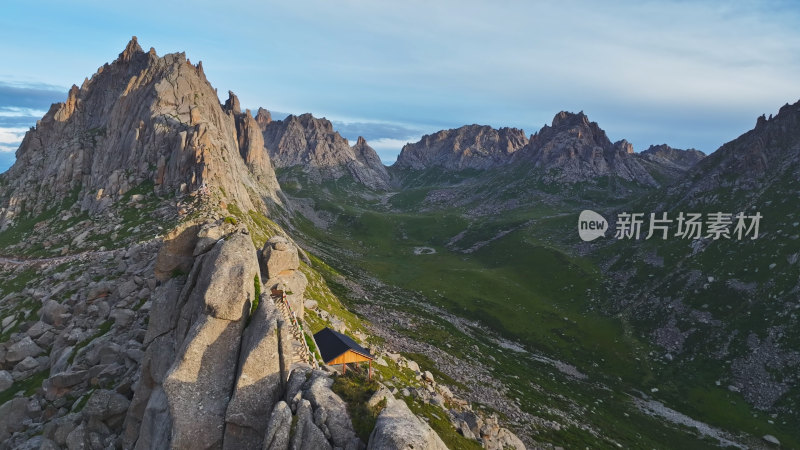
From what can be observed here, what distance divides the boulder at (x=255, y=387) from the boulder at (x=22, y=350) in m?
36.0

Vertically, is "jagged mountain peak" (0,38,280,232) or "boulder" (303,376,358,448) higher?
"jagged mountain peak" (0,38,280,232)

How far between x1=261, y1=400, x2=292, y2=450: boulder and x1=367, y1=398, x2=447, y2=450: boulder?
177 inches

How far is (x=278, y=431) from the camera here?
20.3 m

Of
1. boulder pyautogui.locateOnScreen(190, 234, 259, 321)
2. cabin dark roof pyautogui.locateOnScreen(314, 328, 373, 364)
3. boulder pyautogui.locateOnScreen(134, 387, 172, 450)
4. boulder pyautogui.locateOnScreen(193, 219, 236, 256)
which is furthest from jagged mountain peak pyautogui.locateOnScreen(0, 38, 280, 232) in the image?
boulder pyautogui.locateOnScreen(134, 387, 172, 450)

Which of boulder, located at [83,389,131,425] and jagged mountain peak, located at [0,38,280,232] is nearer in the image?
boulder, located at [83,389,131,425]

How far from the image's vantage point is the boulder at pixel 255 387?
73.9 ft

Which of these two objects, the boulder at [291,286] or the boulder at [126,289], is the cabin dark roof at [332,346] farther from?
the boulder at [126,289]

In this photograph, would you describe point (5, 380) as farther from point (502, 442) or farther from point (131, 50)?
point (131, 50)

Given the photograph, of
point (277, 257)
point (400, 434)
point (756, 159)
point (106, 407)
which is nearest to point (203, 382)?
point (106, 407)

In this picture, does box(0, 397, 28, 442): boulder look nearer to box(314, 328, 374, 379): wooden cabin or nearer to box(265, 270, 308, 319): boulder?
box(265, 270, 308, 319): boulder

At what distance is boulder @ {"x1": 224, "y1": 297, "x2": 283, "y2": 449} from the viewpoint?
2252cm

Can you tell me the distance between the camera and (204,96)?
14275 centimetres

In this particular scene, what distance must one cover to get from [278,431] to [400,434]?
264 inches

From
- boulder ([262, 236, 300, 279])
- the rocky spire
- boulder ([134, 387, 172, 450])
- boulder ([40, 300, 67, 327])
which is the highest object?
the rocky spire
